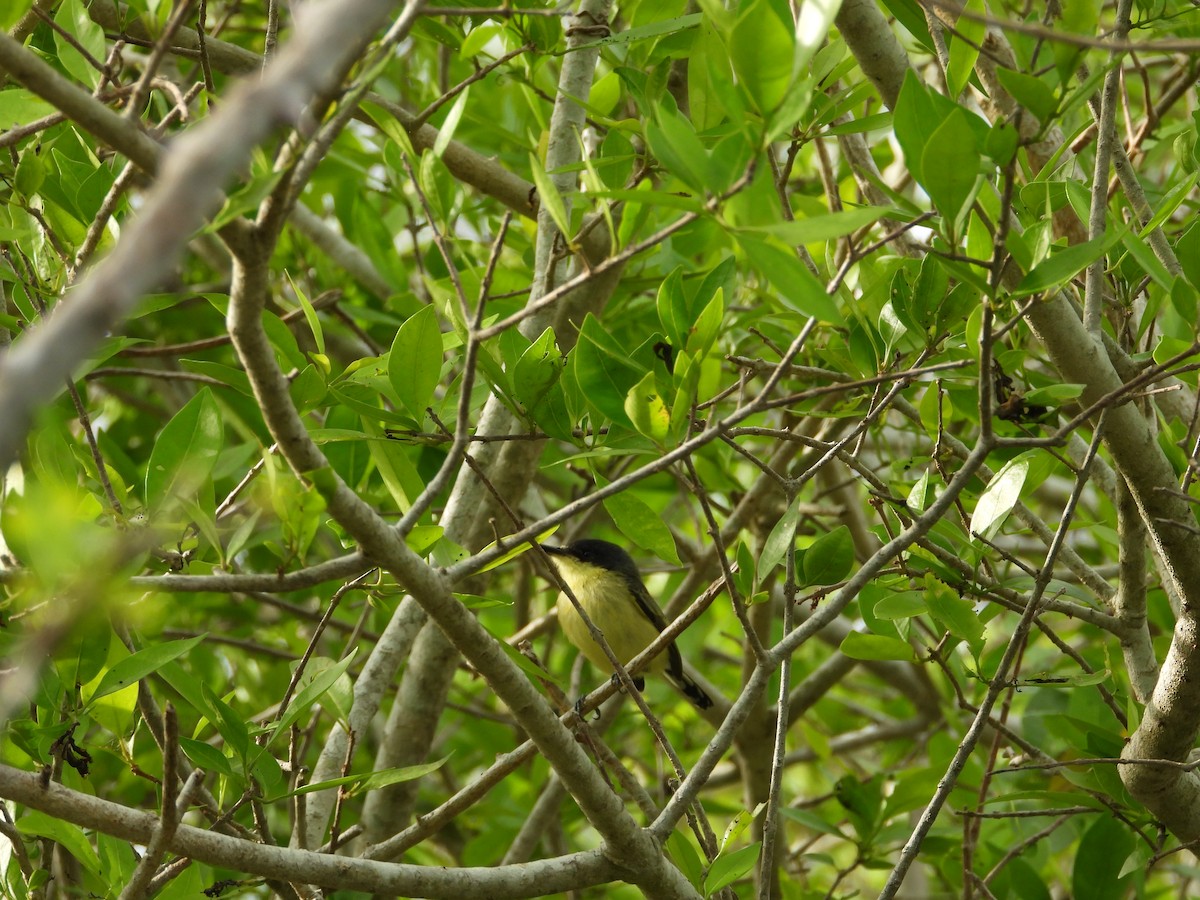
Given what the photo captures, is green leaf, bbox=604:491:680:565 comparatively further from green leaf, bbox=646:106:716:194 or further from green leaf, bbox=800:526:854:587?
green leaf, bbox=646:106:716:194

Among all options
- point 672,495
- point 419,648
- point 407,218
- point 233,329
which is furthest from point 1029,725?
point 233,329

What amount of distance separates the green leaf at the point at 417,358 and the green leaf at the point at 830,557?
3.14 feet

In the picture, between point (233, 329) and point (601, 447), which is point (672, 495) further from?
point (233, 329)

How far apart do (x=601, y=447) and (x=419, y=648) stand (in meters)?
1.97

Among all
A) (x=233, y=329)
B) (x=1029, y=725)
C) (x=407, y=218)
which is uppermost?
(x=407, y=218)

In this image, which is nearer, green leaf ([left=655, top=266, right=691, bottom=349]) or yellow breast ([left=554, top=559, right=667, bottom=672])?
green leaf ([left=655, top=266, right=691, bottom=349])

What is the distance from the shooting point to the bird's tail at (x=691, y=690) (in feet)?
16.4

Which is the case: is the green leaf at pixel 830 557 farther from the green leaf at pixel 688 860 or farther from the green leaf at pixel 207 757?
the green leaf at pixel 207 757

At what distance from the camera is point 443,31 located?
3252mm

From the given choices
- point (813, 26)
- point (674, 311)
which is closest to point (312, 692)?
point (674, 311)

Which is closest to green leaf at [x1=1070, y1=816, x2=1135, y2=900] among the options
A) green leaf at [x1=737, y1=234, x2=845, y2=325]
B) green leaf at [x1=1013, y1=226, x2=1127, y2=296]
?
green leaf at [x1=1013, y1=226, x2=1127, y2=296]

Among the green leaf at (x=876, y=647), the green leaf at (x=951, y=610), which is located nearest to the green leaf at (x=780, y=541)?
the green leaf at (x=951, y=610)

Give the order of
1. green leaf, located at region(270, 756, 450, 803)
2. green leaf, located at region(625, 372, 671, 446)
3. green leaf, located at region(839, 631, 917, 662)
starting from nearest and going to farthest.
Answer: green leaf, located at region(625, 372, 671, 446), green leaf, located at region(270, 756, 450, 803), green leaf, located at region(839, 631, 917, 662)

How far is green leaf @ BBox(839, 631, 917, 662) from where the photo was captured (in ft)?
9.13
